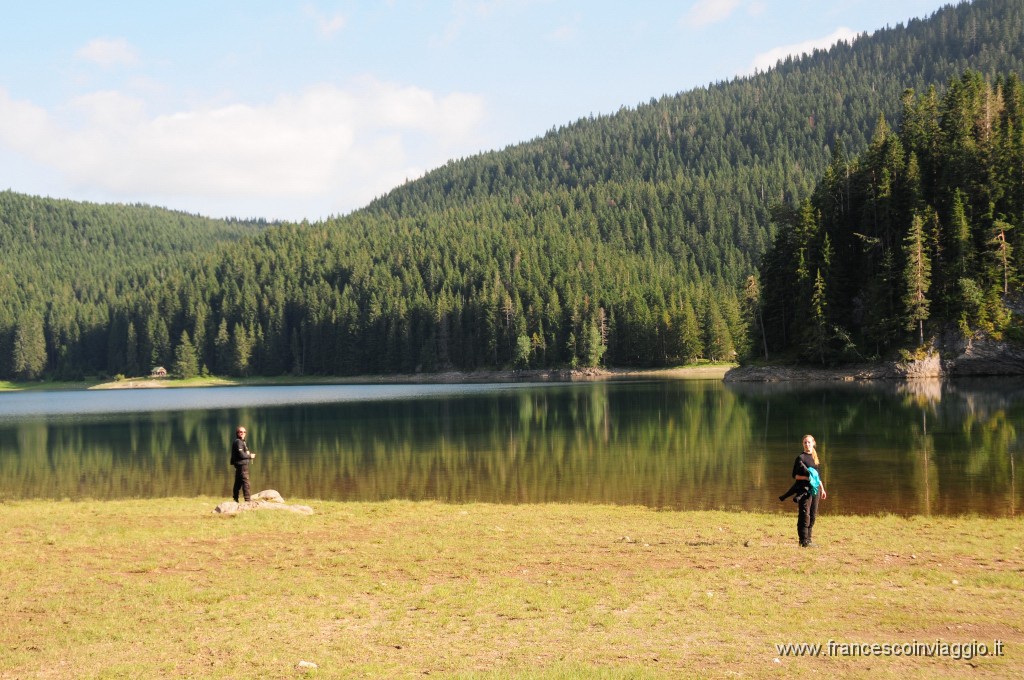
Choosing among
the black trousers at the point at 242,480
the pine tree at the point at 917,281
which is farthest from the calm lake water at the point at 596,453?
the pine tree at the point at 917,281

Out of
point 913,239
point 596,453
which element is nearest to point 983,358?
point 913,239

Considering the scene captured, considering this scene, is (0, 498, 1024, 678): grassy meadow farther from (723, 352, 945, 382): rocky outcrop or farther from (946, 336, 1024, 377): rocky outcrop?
(723, 352, 945, 382): rocky outcrop

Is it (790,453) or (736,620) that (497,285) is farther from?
(736,620)

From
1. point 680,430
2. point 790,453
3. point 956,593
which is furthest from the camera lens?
point 680,430

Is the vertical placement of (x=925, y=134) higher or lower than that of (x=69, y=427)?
higher

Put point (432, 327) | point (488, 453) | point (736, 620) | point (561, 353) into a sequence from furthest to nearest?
point (432, 327), point (561, 353), point (488, 453), point (736, 620)

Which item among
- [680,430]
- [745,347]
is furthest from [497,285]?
[680,430]

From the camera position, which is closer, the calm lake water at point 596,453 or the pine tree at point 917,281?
the calm lake water at point 596,453

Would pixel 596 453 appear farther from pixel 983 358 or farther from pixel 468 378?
pixel 468 378

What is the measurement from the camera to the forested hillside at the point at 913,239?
83.9 meters

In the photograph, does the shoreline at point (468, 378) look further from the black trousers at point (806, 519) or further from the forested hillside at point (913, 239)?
the black trousers at point (806, 519)

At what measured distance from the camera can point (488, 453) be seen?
4262 cm

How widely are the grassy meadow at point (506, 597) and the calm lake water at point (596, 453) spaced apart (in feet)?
22.0

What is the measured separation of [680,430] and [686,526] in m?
28.2
